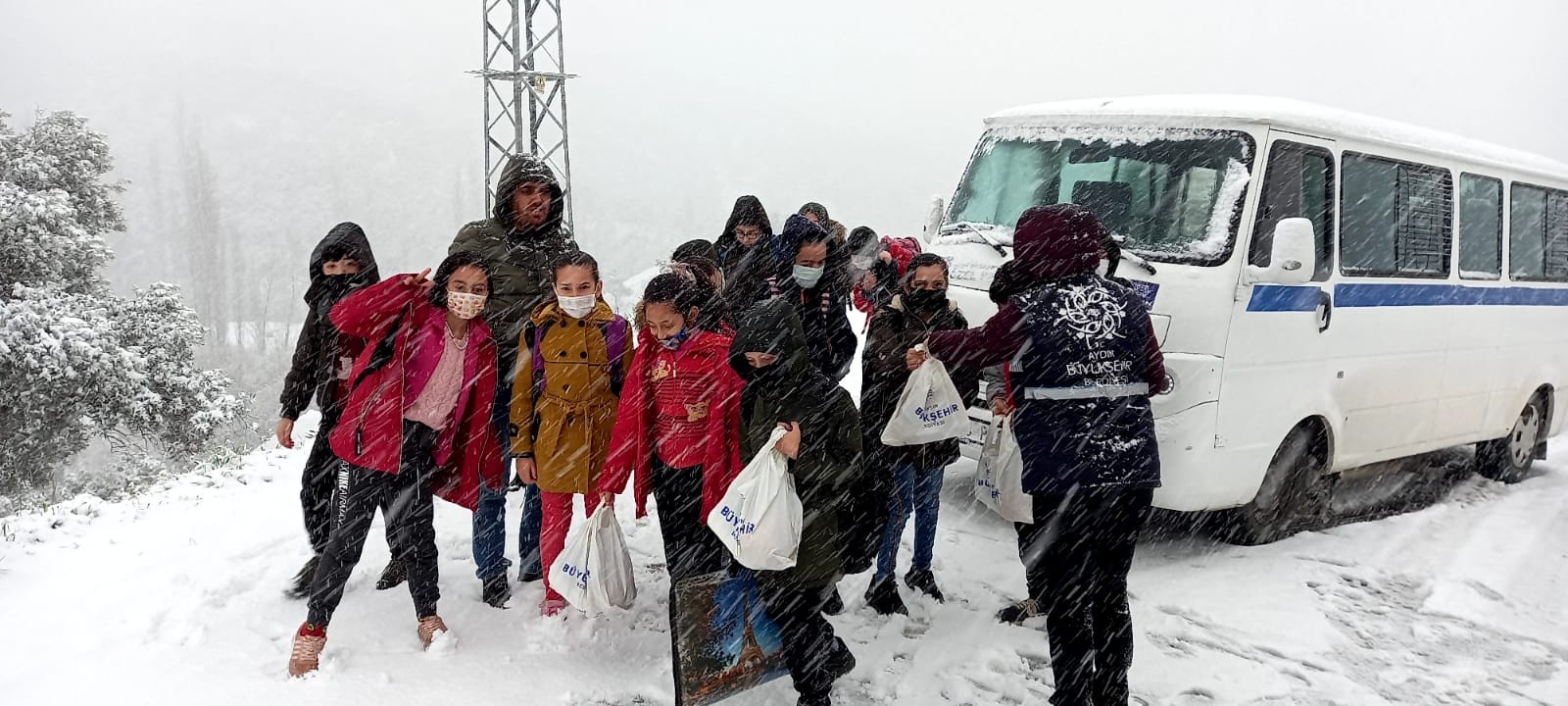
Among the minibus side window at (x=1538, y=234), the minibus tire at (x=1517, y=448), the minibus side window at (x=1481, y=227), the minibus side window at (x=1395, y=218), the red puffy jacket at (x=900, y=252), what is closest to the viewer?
the minibus side window at (x=1395, y=218)

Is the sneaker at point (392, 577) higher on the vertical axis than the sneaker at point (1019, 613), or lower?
higher

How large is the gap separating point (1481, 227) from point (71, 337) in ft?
63.1

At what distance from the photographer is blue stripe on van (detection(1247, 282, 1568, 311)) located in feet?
16.0

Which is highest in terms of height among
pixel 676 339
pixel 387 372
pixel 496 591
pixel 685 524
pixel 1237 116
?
pixel 1237 116

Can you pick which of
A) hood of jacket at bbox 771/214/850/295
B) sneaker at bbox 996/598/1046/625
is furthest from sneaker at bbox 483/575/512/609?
sneaker at bbox 996/598/1046/625

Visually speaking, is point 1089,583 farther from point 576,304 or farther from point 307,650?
point 307,650

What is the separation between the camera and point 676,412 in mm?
3617

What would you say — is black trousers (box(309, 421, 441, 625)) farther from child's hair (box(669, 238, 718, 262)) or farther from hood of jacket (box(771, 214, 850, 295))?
hood of jacket (box(771, 214, 850, 295))

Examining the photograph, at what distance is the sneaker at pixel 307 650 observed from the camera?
339 cm

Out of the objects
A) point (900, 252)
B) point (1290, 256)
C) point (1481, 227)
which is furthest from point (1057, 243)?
point (1481, 227)

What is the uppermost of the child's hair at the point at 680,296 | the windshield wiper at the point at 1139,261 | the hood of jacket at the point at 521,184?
the hood of jacket at the point at 521,184

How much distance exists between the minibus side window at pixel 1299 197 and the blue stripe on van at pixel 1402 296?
170 mm

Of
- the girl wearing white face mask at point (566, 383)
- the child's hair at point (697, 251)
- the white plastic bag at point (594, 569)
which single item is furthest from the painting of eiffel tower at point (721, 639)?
the child's hair at point (697, 251)

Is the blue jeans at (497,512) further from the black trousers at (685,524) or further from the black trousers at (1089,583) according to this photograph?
the black trousers at (1089,583)
